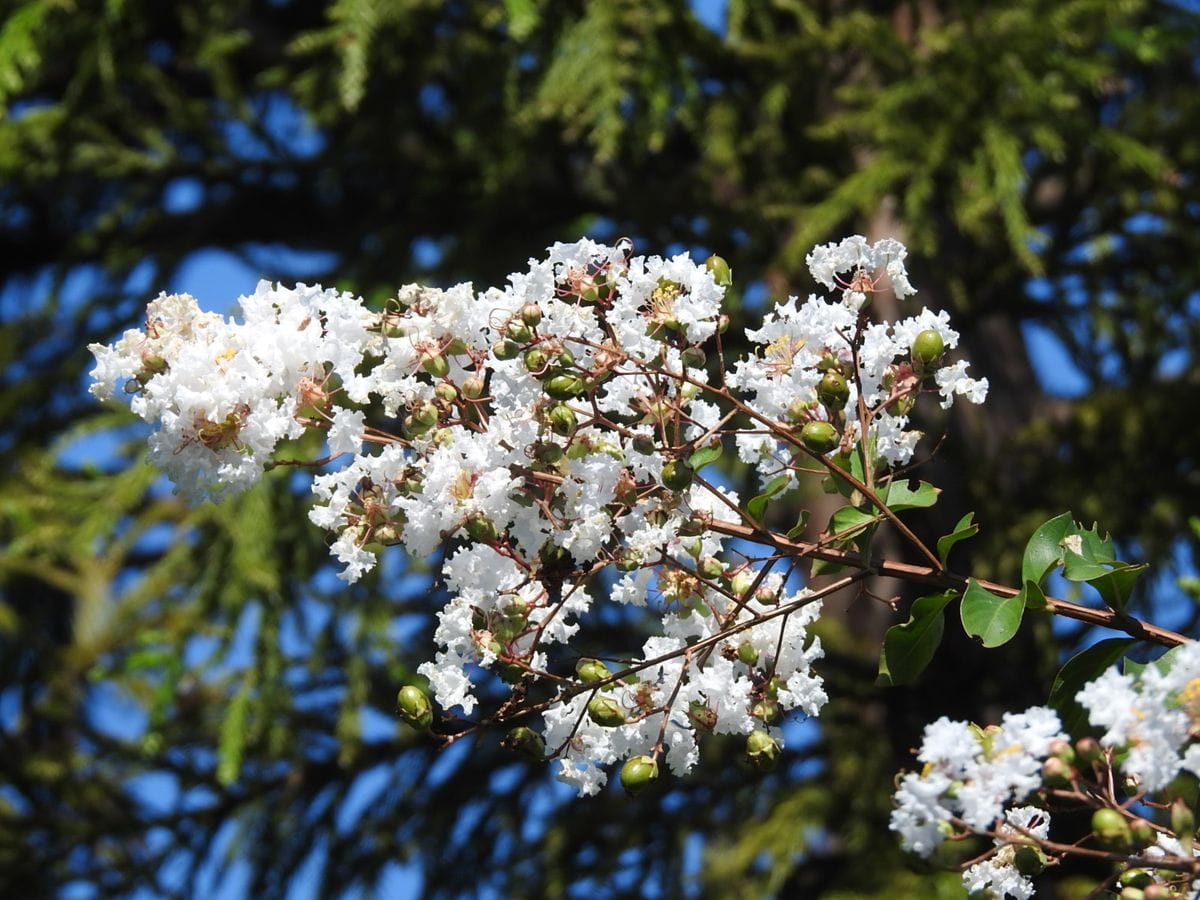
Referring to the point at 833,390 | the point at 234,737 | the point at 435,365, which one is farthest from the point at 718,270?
the point at 234,737

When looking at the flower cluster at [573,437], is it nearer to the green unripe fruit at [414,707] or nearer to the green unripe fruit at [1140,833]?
the green unripe fruit at [414,707]

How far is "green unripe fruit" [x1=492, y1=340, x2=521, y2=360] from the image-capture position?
1121 mm

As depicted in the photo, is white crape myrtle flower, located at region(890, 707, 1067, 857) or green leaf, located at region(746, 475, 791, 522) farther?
green leaf, located at region(746, 475, 791, 522)

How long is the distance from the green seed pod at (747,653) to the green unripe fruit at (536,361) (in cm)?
29

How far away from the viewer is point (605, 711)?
1112 mm

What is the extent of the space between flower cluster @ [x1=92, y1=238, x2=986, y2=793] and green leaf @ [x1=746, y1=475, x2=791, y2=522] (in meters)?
0.02

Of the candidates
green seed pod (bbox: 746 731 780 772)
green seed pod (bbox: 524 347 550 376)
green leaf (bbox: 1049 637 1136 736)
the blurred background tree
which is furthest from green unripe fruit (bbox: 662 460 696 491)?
the blurred background tree

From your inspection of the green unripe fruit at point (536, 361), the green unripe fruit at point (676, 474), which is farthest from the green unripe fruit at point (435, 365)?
the green unripe fruit at point (676, 474)

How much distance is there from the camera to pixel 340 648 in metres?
3.20

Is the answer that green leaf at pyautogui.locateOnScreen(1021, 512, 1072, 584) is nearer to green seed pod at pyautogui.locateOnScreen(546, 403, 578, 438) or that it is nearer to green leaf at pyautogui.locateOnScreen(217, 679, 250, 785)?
green seed pod at pyautogui.locateOnScreen(546, 403, 578, 438)

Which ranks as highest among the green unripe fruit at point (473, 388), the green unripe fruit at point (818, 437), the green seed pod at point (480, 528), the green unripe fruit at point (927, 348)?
the green unripe fruit at point (927, 348)

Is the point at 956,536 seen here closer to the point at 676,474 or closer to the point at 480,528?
the point at 676,474

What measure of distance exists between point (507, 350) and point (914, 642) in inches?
16.2

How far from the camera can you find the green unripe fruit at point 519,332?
1.11 m
